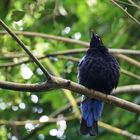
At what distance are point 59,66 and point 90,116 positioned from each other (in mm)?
2153

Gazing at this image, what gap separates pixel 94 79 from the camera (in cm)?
505

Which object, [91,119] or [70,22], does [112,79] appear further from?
[70,22]

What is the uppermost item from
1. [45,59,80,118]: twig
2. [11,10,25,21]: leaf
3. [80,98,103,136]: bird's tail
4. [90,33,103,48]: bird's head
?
[11,10,25,21]: leaf

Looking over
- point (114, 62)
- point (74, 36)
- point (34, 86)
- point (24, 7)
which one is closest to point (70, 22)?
point (74, 36)

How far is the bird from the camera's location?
5047 millimetres

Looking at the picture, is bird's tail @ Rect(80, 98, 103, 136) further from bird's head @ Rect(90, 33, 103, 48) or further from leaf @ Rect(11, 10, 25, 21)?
leaf @ Rect(11, 10, 25, 21)

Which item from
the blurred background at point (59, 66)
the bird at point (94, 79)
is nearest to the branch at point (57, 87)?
the bird at point (94, 79)

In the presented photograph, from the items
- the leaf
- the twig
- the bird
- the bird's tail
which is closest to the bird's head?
the bird

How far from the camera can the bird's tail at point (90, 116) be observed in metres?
5.06

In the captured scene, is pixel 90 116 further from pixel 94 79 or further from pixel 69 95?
pixel 69 95

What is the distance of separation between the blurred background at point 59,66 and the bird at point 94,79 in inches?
38.7

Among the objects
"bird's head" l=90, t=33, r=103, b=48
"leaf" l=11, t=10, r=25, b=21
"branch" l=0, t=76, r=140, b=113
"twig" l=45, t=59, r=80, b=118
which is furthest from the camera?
"twig" l=45, t=59, r=80, b=118

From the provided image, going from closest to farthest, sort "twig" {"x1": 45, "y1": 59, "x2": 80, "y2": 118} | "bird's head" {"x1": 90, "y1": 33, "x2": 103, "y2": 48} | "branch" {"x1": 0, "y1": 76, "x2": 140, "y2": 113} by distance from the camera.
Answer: "branch" {"x1": 0, "y1": 76, "x2": 140, "y2": 113} → "bird's head" {"x1": 90, "y1": 33, "x2": 103, "y2": 48} → "twig" {"x1": 45, "y1": 59, "x2": 80, "y2": 118}

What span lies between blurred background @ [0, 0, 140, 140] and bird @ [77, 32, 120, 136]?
98 cm
